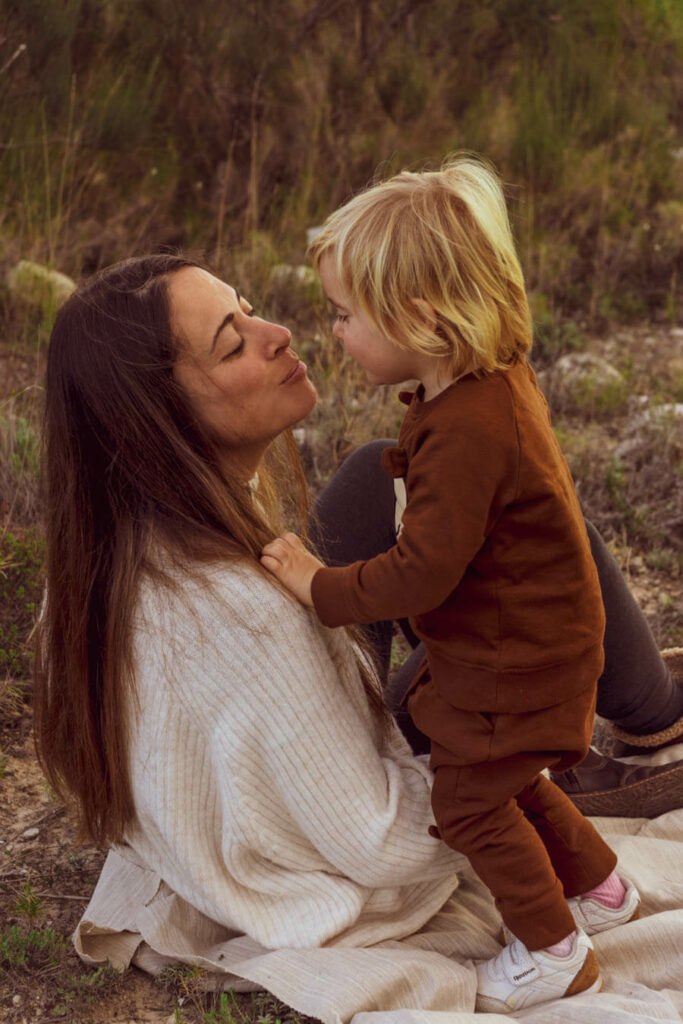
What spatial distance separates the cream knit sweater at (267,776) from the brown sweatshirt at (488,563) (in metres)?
0.13

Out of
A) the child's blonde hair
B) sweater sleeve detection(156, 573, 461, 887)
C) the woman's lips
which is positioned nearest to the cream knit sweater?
sweater sleeve detection(156, 573, 461, 887)

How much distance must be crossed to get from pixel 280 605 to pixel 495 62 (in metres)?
5.64

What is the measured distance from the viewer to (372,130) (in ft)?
20.5

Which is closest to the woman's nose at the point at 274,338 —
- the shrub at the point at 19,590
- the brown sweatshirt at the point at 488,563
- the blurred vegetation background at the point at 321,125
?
the brown sweatshirt at the point at 488,563

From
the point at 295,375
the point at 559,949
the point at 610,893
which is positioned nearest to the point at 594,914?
the point at 610,893

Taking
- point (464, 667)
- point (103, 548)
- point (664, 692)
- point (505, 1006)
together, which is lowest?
point (505, 1006)

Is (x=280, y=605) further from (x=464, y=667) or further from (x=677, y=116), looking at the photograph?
(x=677, y=116)

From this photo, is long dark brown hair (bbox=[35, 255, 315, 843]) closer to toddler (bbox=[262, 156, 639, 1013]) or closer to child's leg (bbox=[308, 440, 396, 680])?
toddler (bbox=[262, 156, 639, 1013])

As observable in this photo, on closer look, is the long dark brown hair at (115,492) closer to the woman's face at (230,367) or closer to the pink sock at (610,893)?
the woman's face at (230,367)

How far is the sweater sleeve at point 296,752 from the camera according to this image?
5.97 feet

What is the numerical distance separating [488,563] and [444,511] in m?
0.14

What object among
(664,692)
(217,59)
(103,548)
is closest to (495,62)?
(217,59)

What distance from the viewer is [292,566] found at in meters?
1.90

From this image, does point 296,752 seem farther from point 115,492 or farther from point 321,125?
point 321,125
